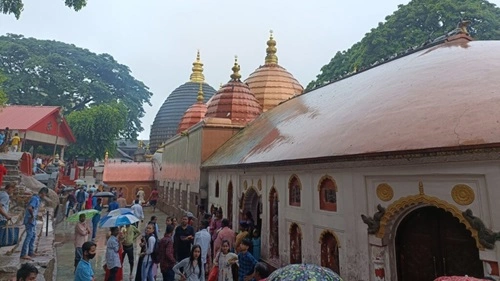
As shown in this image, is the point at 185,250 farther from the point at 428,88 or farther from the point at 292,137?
the point at 428,88

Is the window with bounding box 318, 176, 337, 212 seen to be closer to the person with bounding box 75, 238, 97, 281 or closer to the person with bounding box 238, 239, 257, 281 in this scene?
the person with bounding box 238, 239, 257, 281

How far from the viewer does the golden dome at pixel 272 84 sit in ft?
72.9

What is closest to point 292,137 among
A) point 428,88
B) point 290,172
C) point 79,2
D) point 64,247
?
point 290,172

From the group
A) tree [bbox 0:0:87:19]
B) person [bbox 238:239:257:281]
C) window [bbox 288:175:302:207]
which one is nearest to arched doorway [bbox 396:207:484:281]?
person [bbox 238:239:257:281]

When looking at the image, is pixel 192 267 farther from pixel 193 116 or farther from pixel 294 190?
pixel 193 116

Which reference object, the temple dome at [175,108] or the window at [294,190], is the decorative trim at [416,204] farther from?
the temple dome at [175,108]

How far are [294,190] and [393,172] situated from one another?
297 centimetres

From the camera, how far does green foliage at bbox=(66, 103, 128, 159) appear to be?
Result: 3419cm

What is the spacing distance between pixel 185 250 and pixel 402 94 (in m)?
5.77

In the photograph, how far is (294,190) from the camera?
7973mm

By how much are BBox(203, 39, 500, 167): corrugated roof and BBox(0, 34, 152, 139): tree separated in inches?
1532

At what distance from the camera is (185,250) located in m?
7.70

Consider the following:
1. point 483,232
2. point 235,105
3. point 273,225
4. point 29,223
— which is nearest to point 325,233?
point 273,225

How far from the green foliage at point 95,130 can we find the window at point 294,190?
30271 mm
